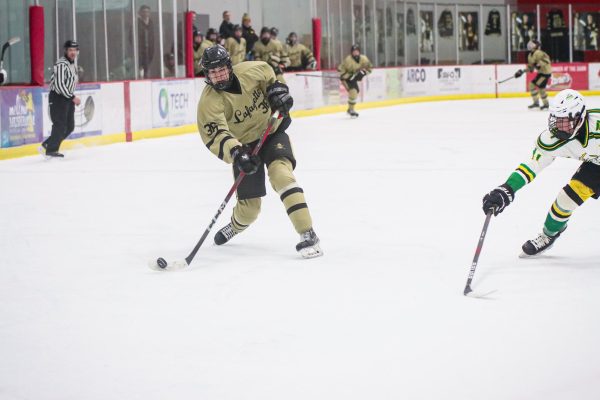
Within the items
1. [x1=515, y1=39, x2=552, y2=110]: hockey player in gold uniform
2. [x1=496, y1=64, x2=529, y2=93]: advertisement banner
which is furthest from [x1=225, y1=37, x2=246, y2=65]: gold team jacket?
[x1=496, y1=64, x2=529, y2=93]: advertisement banner

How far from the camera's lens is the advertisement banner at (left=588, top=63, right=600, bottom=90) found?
2248 centimetres

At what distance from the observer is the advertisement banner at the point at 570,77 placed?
22.6m

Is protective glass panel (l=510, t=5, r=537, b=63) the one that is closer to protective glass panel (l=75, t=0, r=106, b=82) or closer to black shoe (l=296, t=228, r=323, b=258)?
protective glass panel (l=75, t=0, r=106, b=82)

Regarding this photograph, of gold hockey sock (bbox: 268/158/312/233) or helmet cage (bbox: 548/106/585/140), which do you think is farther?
gold hockey sock (bbox: 268/158/312/233)

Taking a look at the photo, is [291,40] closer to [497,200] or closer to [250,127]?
[250,127]

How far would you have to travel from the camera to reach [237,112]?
5.19 m

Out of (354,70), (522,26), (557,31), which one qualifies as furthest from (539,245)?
(557,31)

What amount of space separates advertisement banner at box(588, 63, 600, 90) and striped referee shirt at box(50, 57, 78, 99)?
15.0 metres

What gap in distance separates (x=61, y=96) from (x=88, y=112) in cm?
141

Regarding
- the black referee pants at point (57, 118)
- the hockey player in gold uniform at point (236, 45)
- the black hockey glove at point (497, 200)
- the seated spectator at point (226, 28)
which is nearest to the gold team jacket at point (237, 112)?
the black hockey glove at point (497, 200)

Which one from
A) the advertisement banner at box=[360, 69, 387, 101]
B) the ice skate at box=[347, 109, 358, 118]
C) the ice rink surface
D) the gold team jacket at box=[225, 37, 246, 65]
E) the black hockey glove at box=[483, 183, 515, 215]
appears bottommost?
the ice rink surface

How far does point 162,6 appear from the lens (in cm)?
1465

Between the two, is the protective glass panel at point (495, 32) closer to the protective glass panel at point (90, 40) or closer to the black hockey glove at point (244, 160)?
the protective glass panel at point (90, 40)

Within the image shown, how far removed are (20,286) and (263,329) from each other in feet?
4.69
